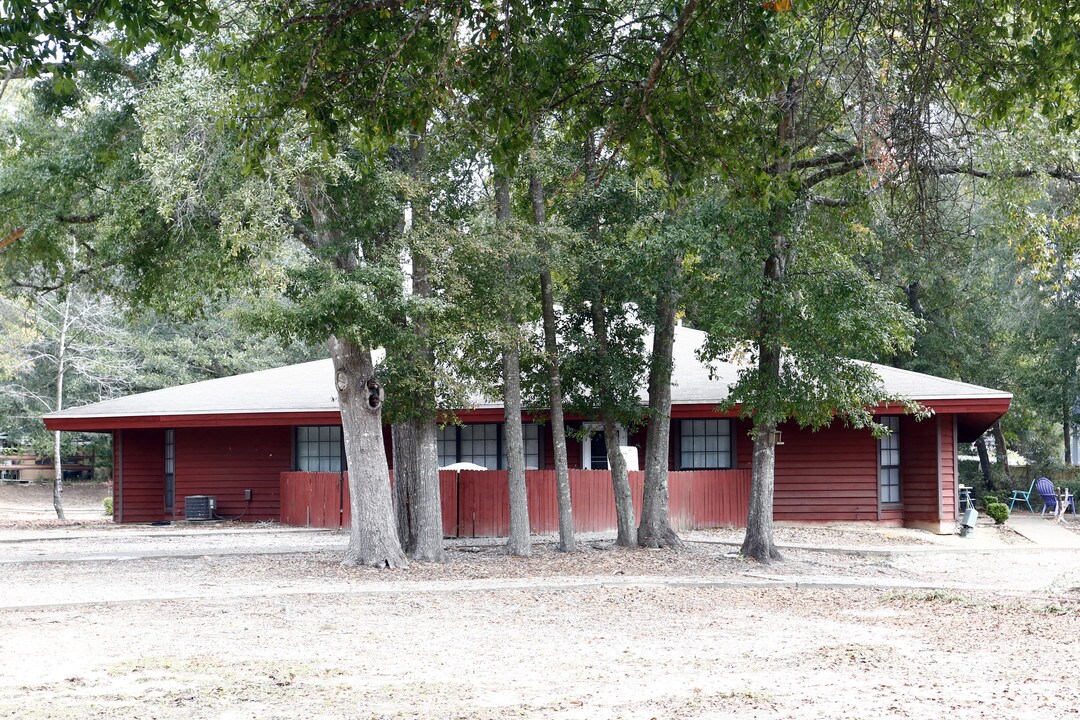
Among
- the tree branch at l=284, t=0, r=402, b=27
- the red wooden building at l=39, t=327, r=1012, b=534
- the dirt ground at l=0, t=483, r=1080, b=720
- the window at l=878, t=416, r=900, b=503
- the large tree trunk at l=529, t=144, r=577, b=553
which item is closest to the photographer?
the dirt ground at l=0, t=483, r=1080, b=720

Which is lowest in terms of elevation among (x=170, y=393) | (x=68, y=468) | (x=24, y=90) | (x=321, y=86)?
(x=68, y=468)

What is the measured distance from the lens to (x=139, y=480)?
25031 mm

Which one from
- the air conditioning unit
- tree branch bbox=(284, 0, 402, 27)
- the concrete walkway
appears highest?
tree branch bbox=(284, 0, 402, 27)

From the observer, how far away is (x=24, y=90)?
→ 14.8m

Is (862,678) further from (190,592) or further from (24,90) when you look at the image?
(24,90)

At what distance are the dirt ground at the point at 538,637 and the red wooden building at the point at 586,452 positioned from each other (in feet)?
16.2

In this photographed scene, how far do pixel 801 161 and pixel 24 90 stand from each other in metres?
10.5

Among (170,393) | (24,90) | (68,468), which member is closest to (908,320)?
(24,90)

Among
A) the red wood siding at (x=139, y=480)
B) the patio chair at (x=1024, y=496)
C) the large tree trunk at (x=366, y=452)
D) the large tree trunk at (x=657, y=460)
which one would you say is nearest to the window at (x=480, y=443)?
the large tree trunk at (x=657, y=460)

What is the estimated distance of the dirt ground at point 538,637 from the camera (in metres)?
6.81

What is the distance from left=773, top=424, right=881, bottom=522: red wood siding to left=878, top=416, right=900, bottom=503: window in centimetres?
39

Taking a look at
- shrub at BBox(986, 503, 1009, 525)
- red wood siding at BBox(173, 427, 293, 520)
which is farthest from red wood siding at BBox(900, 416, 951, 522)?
red wood siding at BBox(173, 427, 293, 520)

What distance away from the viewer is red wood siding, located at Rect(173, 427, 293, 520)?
2417 centimetres

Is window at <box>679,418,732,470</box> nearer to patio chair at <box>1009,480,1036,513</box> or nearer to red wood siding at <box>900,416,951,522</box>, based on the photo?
red wood siding at <box>900,416,951,522</box>
